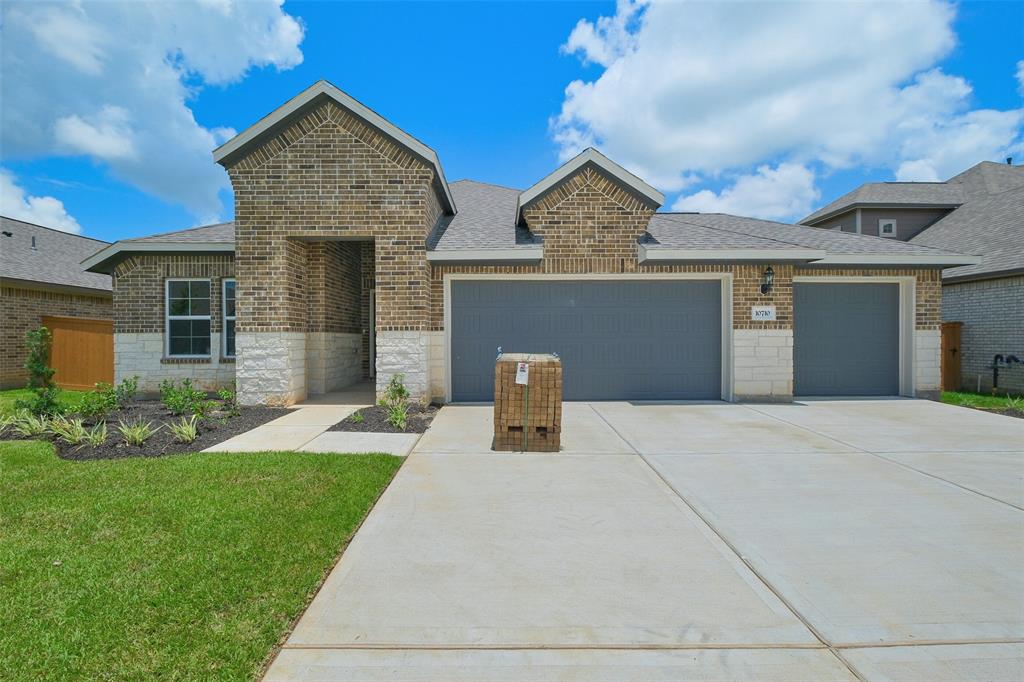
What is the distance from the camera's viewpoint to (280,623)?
2865mm

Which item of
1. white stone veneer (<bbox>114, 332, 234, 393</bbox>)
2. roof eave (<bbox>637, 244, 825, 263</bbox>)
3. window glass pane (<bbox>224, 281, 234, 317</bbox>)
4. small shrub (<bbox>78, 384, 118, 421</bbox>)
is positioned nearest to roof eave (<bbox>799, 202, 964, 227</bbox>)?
roof eave (<bbox>637, 244, 825, 263</bbox>)

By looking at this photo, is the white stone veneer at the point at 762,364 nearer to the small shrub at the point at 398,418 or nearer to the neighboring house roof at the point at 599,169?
the neighboring house roof at the point at 599,169

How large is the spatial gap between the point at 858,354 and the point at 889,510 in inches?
345

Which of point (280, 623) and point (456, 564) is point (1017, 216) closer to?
point (456, 564)

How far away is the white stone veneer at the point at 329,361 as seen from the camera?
11.7 meters

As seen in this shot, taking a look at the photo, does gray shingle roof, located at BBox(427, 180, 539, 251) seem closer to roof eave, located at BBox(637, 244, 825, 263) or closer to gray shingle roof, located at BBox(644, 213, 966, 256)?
roof eave, located at BBox(637, 244, 825, 263)

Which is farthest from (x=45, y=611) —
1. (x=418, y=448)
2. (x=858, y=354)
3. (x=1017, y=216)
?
(x=1017, y=216)

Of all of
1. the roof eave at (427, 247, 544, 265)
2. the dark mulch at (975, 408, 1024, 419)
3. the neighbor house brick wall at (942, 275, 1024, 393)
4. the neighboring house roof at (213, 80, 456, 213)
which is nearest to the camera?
the dark mulch at (975, 408, 1024, 419)

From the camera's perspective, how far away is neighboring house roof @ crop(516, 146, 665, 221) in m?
10.7

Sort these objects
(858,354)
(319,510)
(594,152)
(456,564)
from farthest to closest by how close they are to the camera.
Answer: (858,354) → (594,152) → (319,510) → (456,564)

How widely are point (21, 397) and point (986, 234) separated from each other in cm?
2845

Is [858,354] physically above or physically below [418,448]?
above

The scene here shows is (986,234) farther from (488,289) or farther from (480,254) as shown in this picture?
(480,254)

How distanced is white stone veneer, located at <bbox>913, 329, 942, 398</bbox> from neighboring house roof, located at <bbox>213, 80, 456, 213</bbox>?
12.0m
